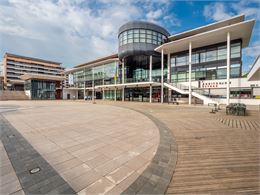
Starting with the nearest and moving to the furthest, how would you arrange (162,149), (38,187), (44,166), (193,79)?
1. (38,187)
2. (44,166)
3. (162,149)
4. (193,79)

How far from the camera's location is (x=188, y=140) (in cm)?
507

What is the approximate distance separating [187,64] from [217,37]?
6802mm

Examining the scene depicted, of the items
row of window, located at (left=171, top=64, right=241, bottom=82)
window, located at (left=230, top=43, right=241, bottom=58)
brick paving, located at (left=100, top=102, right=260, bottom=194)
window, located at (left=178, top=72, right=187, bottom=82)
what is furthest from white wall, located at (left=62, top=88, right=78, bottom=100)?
brick paving, located at (left=100, top=102, right=260, bottom=194)

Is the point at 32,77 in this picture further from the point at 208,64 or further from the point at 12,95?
the point at 208,64

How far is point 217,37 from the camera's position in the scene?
A: 2141 centimetres

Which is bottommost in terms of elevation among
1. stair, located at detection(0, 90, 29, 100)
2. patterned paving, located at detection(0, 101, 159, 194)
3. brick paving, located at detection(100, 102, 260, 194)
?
patterned paving, located at detection(0, 101, 159, 194)

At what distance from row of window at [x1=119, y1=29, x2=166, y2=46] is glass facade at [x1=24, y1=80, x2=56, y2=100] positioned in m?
30.6

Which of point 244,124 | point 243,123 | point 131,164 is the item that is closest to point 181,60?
point 243,123

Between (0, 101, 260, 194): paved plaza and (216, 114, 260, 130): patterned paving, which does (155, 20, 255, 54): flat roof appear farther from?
(0, 101, 260, 194): paved plaza

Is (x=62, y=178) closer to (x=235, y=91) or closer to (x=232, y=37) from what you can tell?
(x=235, y=91)

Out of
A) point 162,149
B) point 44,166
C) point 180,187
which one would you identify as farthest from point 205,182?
point 44,166

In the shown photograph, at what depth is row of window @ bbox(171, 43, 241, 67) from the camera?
21.9 metres

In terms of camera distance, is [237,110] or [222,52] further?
[222,52]

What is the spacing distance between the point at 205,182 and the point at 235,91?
24325 millimetres
